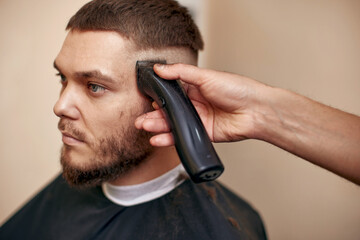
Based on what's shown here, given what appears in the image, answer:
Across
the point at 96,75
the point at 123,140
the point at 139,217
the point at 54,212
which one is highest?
the point at 96,75

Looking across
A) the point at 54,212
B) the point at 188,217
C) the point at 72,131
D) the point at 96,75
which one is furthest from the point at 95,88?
the point at 54,212

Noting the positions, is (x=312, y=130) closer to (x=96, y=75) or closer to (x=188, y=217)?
(x=188, y=217)

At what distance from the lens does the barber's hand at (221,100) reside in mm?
729

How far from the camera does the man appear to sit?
839 mm

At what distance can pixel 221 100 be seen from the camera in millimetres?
752

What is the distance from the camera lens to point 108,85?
83 cm

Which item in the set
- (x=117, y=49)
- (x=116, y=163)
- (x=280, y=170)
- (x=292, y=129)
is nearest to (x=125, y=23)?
(x=117, y=49)

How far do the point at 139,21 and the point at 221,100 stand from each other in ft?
1.21

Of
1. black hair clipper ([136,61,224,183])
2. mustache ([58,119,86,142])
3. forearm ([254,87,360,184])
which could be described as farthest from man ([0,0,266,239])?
forearm ([254,87,360,184])

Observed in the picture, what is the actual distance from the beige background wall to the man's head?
594 mm

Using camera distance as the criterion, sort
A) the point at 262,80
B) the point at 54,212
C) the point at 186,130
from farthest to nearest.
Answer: the point at 262,80
the point at 54,212
the point at 186,130

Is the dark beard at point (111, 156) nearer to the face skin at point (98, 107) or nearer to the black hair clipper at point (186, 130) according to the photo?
the face skin at point (98, 107)

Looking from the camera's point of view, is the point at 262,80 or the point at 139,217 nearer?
the point at 139,217

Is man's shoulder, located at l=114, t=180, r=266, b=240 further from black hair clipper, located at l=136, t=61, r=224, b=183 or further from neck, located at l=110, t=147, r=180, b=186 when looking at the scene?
black hair clipper, located at l=136, t=61, r=224, b=183
